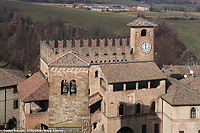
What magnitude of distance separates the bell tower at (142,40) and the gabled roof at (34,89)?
31.7 feet

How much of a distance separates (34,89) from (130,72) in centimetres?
906

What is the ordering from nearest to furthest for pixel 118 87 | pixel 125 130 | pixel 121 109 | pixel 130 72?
pixel 121 109, pixel 130 72, pixel 125 130, pixel 118 87

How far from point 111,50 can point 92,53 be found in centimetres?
197

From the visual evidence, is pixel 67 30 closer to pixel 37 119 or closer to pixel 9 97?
pixel 9 97

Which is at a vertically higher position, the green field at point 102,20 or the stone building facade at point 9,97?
the green field at point 102,20

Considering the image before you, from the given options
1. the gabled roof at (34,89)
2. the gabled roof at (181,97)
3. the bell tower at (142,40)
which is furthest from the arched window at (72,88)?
the bell tower at (142,40)

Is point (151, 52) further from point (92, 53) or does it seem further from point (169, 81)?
point (92, 53)

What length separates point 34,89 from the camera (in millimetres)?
34250

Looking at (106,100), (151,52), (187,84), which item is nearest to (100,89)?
(106,100)

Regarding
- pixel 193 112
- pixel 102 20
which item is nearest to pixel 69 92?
pixel 193 112

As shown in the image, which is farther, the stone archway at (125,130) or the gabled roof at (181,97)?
the stone archway at (125,130)

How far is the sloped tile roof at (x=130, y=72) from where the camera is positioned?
3474 centimetres

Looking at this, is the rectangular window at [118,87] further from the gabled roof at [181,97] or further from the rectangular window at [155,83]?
the gabled roof at [181,97]

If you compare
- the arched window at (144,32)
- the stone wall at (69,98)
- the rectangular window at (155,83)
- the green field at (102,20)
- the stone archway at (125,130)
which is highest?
the green field at (102,20)
